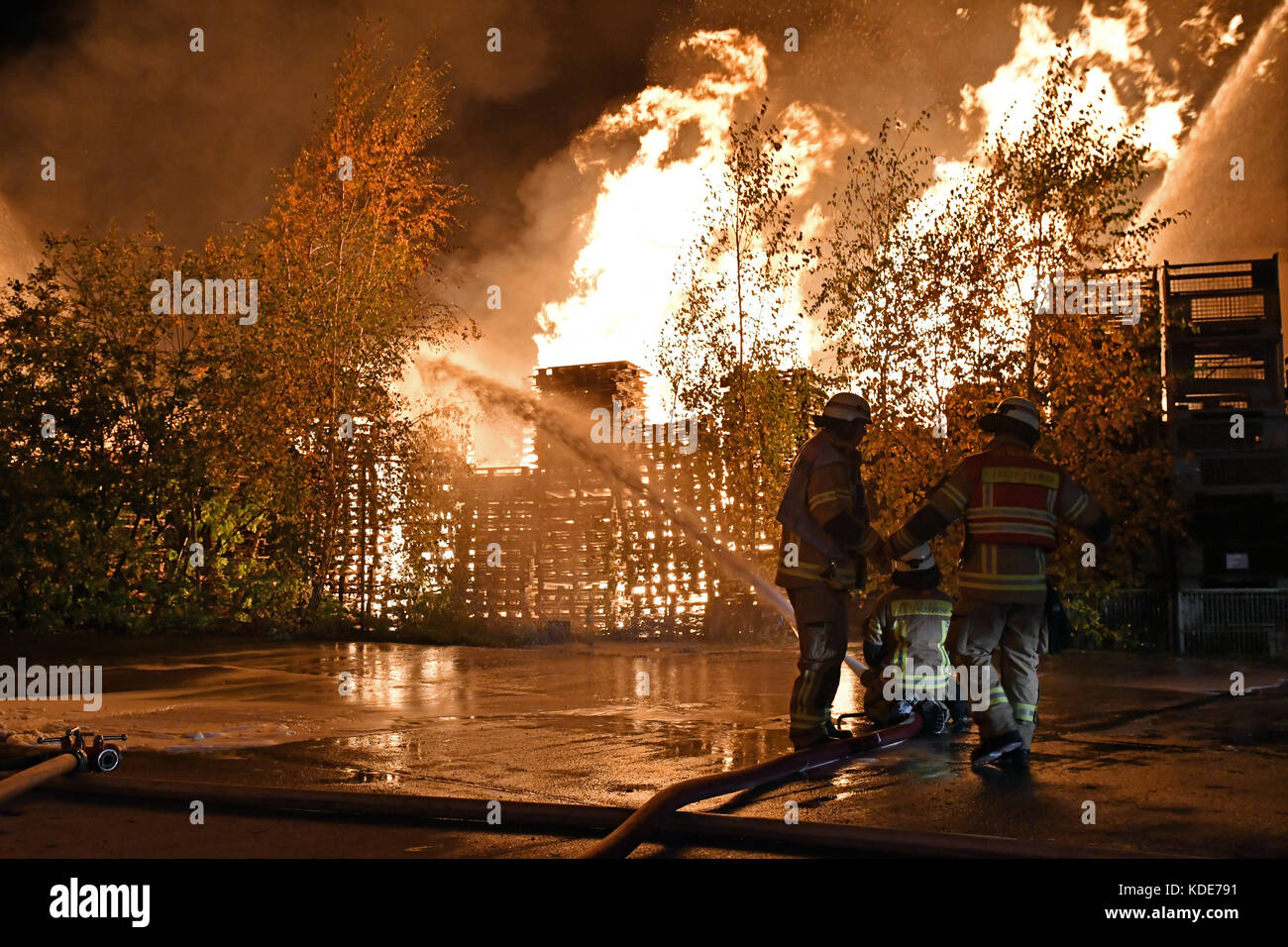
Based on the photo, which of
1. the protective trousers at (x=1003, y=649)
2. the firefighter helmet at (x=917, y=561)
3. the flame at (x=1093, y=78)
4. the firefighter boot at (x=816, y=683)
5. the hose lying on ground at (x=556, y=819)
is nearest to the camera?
the hose lying on ground at (x=556, y=819)

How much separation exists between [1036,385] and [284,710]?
1108 centimetres

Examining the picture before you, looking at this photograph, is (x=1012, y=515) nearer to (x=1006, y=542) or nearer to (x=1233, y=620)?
(x=1006, y=542)

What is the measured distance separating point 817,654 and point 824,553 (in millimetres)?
577

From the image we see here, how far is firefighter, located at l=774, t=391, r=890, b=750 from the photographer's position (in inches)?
257

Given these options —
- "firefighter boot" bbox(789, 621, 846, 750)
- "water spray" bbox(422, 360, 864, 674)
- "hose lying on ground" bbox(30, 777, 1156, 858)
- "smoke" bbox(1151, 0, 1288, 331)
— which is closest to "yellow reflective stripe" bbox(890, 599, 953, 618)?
"firefighter boot" bbox(789, 621, 846, 750)

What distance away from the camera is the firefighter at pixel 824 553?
6520 millimetres

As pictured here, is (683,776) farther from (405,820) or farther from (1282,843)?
(1282,843)

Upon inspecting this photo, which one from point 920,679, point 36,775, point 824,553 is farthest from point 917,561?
point 36,775

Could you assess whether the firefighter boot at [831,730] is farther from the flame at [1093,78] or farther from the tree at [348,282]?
the tree at [348,282]

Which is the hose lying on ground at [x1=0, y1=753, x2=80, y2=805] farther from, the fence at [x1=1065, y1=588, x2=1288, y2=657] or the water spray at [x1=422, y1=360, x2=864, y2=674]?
the fence at [x1=1065, y1=588, x2=1288, y2=657]

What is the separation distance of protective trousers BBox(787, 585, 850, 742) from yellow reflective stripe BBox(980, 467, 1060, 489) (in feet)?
3.49

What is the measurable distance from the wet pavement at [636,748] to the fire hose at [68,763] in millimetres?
128

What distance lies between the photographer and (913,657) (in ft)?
24.1

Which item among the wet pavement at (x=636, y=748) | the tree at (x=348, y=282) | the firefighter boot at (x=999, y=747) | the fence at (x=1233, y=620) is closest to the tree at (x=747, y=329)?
the tree at (x=348, y=282)
